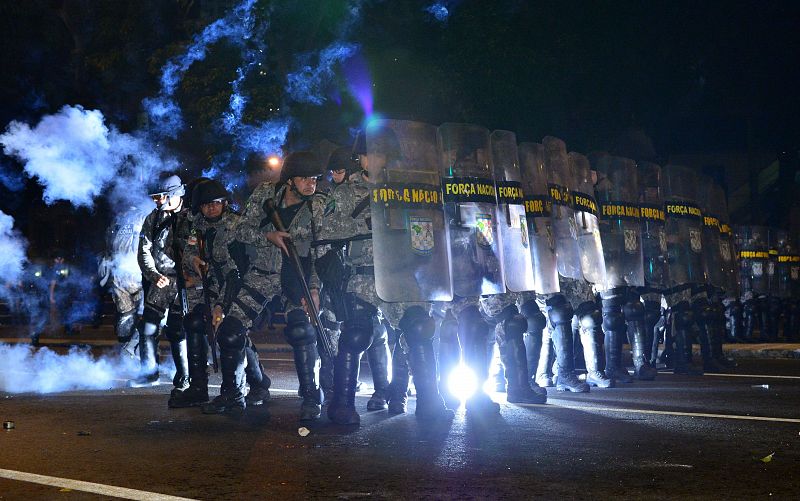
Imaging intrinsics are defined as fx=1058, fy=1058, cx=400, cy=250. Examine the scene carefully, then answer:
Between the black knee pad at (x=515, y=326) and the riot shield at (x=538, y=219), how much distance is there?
553mm

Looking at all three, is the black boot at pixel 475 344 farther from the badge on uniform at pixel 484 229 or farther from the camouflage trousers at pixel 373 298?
the badge on uniform at pixel 484 229

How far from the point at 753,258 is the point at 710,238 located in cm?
818

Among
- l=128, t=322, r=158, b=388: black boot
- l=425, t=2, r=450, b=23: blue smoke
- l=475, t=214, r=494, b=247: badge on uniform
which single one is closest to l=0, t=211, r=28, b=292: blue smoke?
l=128, t=322, r=158, b=388: black boot

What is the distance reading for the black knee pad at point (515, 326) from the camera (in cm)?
900

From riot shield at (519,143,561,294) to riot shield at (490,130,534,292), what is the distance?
19 centimetres

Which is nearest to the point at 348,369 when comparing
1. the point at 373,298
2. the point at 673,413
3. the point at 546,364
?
the point at 373,298

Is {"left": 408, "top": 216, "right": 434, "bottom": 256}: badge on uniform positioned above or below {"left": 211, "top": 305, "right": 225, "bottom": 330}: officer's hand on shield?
above

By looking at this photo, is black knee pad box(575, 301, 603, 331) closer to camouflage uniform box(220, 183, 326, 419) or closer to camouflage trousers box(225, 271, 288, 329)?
camouflage uniform box(220, 183, 326, 419)

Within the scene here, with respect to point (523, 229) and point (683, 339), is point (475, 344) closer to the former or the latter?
point (523, 229)

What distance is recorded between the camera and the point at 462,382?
9.59 meters

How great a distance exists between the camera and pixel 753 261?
2016 cm

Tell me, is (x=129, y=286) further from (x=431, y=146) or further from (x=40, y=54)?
(x=40, y=54)

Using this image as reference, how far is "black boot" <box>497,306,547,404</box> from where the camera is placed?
8.96 m

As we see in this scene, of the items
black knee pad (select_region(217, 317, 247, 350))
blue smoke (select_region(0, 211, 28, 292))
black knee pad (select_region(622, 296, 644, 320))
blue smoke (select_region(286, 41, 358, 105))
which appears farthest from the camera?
blue smoke (select_region(286, 41, 358, 105))
